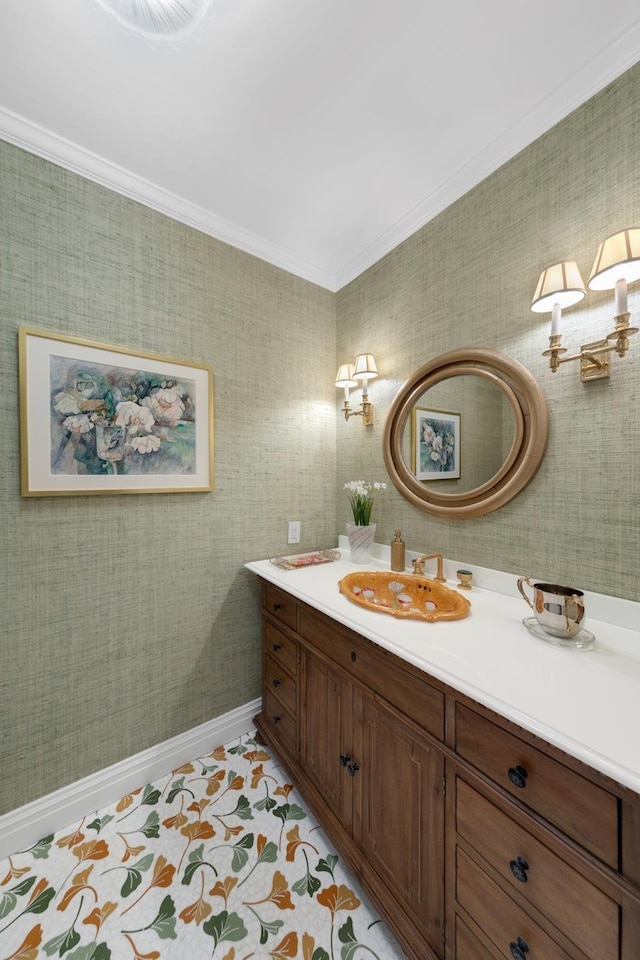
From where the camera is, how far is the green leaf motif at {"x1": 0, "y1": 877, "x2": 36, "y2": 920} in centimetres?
115

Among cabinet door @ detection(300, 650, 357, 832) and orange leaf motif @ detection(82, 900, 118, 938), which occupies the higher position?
cabinet door @ detection(300, 650, 357, 832)

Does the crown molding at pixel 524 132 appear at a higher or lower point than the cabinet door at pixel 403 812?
higher

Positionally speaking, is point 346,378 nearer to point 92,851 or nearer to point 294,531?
point 294,531

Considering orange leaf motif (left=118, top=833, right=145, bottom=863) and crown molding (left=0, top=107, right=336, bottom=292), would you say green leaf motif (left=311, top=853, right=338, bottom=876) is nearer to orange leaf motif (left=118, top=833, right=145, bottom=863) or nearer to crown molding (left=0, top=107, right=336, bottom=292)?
orange leaf motif (left=118, top=833, right=145, bottom=863)

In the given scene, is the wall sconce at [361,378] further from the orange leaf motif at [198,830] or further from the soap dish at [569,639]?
the orange leaf motif at [198,830]

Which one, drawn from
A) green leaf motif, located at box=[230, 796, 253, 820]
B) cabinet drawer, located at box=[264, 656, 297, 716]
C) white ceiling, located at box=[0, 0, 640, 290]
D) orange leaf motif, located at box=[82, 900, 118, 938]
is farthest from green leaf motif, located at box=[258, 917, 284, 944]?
white ceiling, located at box=[0, 0, 640, 290]

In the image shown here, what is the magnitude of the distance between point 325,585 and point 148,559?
82cm

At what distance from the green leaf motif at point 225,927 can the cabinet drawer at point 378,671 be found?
0.80 meters

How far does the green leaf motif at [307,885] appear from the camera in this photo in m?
1.19

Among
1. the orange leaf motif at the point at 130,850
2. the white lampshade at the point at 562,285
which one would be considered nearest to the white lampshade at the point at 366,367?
the white lampshade at the point at 562,285

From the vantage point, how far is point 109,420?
4.96ft

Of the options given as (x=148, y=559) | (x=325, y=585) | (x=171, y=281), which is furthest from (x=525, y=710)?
A: (x=171, y=281)

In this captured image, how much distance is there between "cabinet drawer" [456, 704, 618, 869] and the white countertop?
0.09 meters

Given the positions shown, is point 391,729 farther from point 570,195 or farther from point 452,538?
point 570,195
